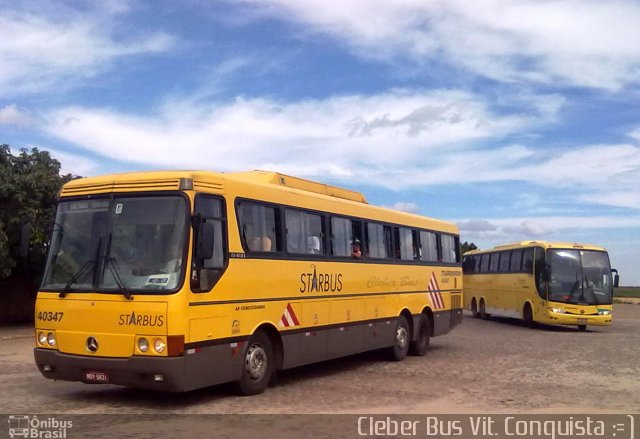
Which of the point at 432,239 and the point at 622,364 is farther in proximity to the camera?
the point at 432,239

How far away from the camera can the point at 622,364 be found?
52.0ft

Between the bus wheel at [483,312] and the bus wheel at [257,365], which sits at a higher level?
the bus wheel at [257,365]

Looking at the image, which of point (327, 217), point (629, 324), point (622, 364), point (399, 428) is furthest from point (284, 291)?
point (629, 324)

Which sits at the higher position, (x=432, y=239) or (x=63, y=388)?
(x=432, y=239)

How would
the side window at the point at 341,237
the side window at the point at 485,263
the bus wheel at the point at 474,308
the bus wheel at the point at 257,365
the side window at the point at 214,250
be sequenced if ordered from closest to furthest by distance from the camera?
the side window at the point at 214,250 < the bus wheel at the point at 257,365 < the side window at the point at 341,237 < the side window at the point at 485,263 < the bus wheel at the point at 474,308

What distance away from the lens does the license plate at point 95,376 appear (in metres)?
9.45

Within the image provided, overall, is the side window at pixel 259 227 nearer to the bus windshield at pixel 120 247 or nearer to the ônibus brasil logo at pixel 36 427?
the bus windshield at pixel 120 247

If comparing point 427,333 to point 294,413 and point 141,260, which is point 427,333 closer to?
point 294,413

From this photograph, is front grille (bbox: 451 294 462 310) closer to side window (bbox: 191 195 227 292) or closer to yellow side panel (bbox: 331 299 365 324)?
yellow side panel (bbox: 331 299 365 324)

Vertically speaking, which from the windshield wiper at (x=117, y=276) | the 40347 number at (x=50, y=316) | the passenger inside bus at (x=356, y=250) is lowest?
the 40347 number at (x=50, y=316)

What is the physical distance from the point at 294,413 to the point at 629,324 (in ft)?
84.1

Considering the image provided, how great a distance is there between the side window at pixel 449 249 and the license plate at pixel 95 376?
1152 centimetres

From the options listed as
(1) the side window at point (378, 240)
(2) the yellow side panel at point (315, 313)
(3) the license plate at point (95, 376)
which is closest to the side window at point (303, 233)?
(2) the yellow side panel at point (315, 313)

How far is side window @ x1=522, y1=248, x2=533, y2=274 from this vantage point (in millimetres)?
27547
